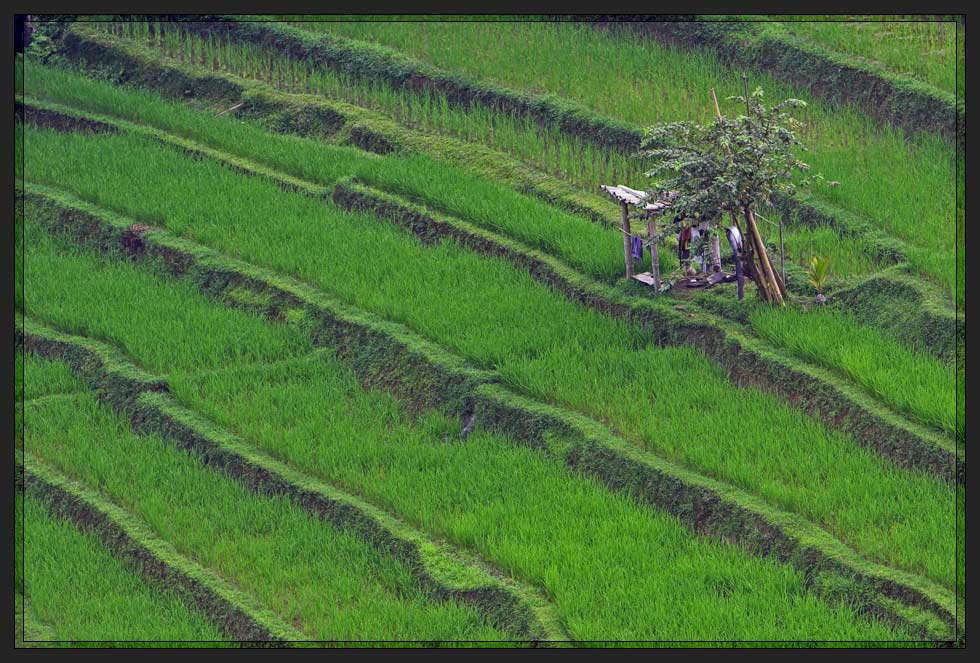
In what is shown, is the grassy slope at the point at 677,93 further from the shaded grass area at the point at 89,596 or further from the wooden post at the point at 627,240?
the shaded grass area at the point at 89,596

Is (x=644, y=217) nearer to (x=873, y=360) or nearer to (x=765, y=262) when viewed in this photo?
(x=765, y=262)

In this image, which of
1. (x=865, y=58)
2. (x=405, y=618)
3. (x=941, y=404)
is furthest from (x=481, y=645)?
(x=865, y=58)

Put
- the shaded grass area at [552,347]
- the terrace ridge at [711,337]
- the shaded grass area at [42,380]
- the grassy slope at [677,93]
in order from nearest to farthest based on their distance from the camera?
the shaded grass area at [552,347]
the terrace ridge at [711,337]
the shaded grass area at [42,380]
the grassy slope at [677,93]

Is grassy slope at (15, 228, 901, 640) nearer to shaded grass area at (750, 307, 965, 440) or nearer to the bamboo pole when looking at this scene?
shaded grass area at (750, 307, 965, 440)

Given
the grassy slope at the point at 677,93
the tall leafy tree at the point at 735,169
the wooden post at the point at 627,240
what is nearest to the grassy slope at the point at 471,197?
the wooden post at the point at 627,240

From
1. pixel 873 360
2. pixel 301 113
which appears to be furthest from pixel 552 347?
pixel 301 113

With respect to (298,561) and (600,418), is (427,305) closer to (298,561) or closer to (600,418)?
(600,418)
